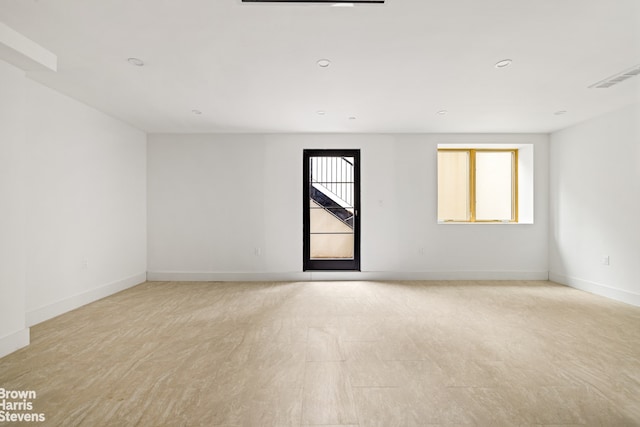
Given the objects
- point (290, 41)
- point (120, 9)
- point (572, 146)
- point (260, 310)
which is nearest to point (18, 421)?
point (260, 310)

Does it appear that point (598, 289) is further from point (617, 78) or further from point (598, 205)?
point (617, 78)

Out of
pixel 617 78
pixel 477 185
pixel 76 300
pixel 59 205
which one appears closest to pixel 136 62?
pixel 59 205

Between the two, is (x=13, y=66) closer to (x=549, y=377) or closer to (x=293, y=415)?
(x=293, y=415)

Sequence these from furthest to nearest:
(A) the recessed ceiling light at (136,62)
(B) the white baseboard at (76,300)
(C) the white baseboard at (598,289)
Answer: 1. (C) the white baseboard at (598,289)
2. (B) the white baseboard at (76,300)
3. (A) the recessed ceiling light at (136,62)

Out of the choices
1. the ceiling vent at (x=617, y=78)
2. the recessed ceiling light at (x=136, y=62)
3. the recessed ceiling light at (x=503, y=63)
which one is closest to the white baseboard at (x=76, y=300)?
the recessed ceiling light at (x=136, y=62)

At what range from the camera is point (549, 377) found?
7.68 feet

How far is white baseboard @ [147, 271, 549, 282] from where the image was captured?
569 centimetres

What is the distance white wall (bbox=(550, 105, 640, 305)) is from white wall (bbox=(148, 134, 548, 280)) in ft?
0.95

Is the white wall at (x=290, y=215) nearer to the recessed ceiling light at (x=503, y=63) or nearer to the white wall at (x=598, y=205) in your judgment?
the white wall at (x=598, y=205)

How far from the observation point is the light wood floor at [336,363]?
1936mm

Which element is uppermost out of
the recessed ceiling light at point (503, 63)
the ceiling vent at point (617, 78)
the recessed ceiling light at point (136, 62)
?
the recessed ceiling light at point (136, 62)

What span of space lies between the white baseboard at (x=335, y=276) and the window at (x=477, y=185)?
1066 millimetres

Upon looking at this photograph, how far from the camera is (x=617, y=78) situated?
10.9 feet

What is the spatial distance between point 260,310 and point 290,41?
10.0 ft
